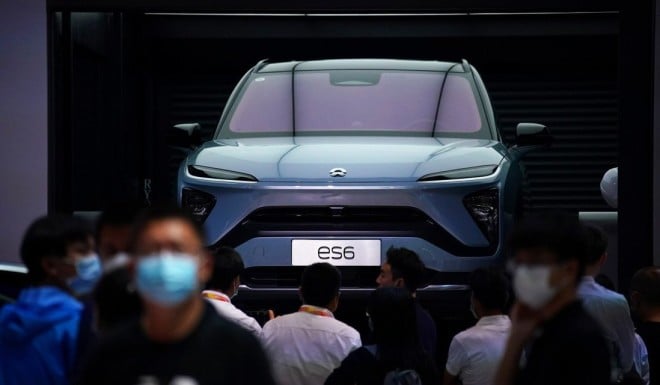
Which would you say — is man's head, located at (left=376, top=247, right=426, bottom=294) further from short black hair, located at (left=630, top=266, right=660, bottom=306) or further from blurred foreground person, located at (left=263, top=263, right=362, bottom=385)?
short black hair, located at (left=630, top=266, right=660, bottom=306)

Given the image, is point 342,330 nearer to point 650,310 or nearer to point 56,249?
point 650,310

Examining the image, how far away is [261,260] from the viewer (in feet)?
31.5

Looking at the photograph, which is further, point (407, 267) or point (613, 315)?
point (407, 267)

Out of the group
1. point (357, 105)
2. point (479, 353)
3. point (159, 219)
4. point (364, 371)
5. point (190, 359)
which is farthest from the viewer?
point (357, 105)

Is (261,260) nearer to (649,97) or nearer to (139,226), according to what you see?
(649,97)

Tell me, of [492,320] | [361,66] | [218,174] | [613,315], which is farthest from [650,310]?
[361,66]

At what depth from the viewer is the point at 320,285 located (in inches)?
310

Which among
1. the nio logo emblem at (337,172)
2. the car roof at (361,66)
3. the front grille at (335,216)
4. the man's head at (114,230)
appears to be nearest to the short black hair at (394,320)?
the man's head at (114,230)

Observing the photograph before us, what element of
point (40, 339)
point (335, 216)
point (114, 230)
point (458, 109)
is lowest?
point (40, 339)

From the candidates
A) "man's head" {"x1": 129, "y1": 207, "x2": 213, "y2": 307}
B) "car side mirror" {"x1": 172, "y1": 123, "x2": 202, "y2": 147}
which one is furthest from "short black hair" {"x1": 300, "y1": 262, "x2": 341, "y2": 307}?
"man's head" {"x1": 129, "y1": 207, "x2": 213, "y2": 307}

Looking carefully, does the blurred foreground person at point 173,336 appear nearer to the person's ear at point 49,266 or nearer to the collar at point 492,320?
the person's ear at point 49,266

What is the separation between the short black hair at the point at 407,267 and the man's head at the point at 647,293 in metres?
1.31

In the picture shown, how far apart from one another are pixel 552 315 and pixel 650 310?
11.0 ft

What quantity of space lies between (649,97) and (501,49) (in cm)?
847
